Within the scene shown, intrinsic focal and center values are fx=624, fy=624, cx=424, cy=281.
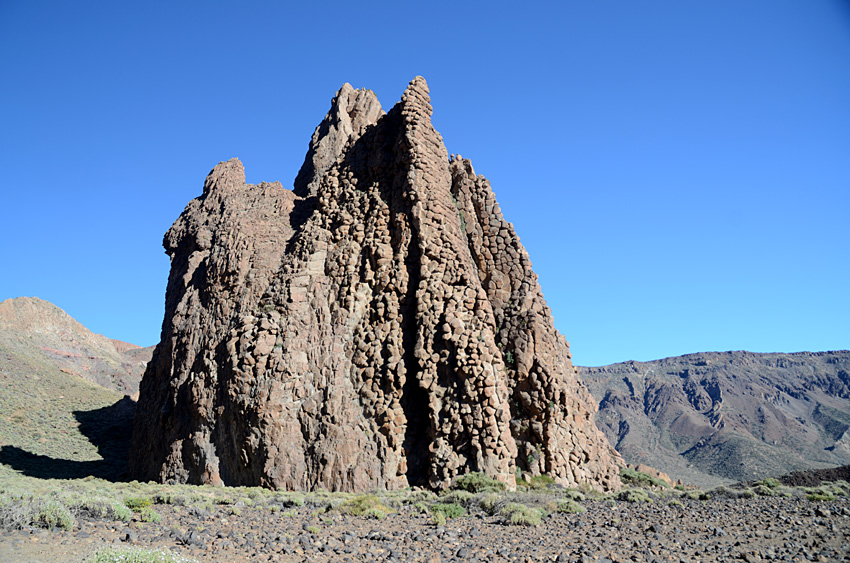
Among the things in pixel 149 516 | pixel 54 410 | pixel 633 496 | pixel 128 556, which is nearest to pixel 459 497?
pixel 633 496

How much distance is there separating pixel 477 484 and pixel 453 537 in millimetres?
4673

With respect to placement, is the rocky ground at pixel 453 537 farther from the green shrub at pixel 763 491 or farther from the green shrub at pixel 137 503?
the green shrub at pixel 763 491

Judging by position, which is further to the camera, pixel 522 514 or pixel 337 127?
pixel 337 127

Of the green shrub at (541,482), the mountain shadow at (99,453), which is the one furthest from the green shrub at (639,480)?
the mountain shadow at (99,453)

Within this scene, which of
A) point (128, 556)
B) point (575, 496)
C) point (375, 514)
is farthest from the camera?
point (575, 496)

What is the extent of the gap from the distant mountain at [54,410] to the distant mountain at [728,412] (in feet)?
161

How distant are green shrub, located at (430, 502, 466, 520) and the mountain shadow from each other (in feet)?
48.2

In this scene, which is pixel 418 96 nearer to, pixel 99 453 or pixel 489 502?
pixel 489 502

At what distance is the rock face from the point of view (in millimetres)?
17266

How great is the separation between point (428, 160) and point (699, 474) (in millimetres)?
56353

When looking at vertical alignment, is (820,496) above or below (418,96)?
below

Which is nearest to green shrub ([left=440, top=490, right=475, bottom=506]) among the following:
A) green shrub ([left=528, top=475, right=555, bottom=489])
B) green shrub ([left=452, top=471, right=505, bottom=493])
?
green shrub ([left=452, top=471, right=505, bottom=493])

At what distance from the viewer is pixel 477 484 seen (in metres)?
15.7

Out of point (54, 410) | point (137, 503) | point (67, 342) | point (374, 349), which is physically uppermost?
A: point (67, 342)
